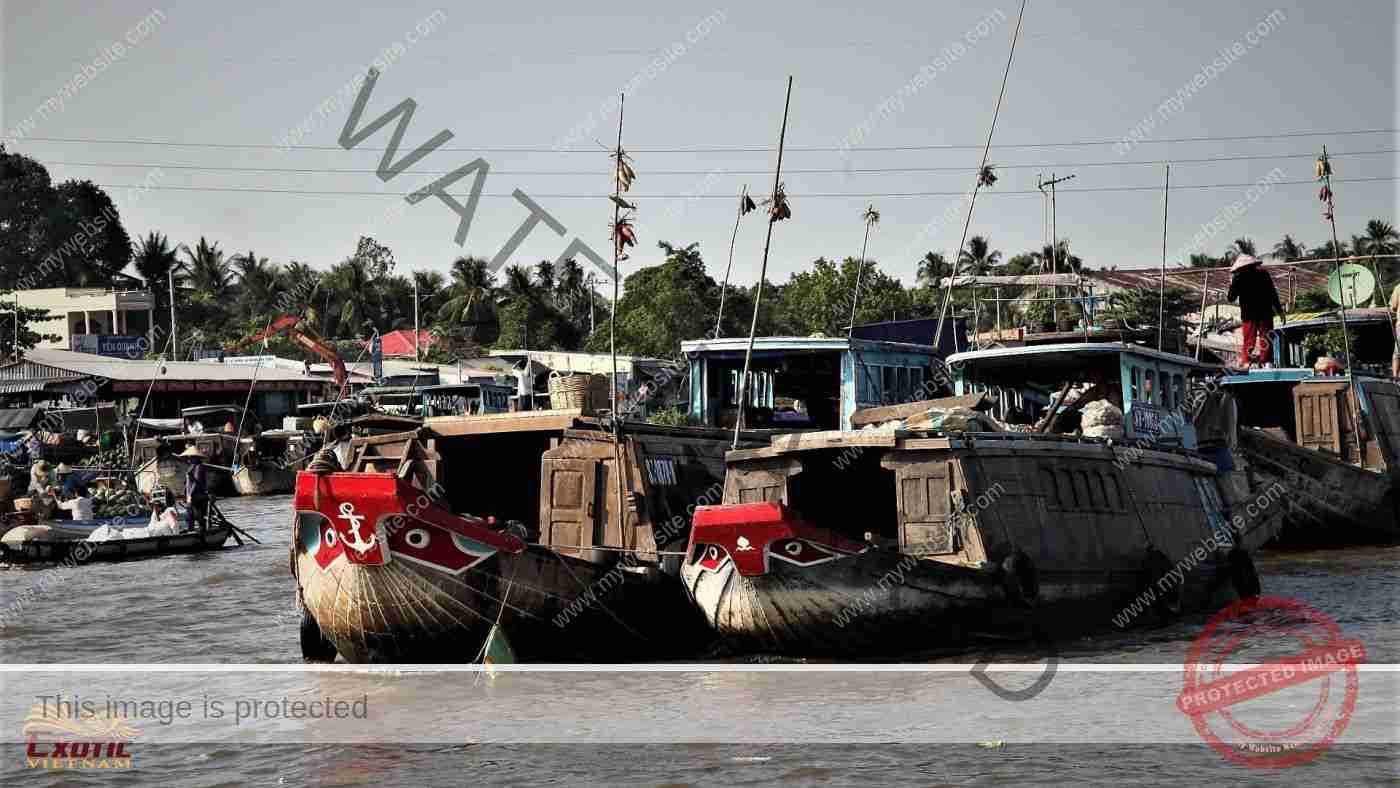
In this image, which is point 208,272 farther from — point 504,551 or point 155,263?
point 504,551

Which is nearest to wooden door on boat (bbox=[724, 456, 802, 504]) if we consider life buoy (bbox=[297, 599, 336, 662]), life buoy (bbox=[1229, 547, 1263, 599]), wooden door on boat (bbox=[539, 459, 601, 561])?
wooden door on boat (bbox=[539, 459, 601, 561])

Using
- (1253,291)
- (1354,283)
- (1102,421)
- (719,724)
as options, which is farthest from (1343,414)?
(719,724)

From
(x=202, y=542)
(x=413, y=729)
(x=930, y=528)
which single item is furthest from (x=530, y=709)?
(x=202, y=542)

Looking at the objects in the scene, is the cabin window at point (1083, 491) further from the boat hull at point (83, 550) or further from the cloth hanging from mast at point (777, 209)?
the boat hull at point (83, 550)

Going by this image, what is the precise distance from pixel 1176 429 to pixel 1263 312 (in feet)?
10.6

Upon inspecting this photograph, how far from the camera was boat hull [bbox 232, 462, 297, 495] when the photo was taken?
40.3 meters

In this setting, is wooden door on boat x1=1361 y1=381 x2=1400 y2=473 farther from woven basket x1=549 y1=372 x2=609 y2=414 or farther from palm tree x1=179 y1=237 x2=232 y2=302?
palm tree x1=179 y1=237 x2=232 y2=302

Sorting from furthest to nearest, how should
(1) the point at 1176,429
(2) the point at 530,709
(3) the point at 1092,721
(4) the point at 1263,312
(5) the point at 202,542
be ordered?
(5) the point at 202,542 → (4) the point at 1263,312 → (1) the point at 1176,429 → (2) the point at 530,709 → (3) the point at 1092,721

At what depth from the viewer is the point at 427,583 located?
1158cm

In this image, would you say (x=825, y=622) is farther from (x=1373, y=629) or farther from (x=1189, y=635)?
(x=1373, y=629)

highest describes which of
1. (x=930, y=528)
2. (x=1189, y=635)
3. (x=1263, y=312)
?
(x=1263, y=312)

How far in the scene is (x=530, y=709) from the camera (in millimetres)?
10344

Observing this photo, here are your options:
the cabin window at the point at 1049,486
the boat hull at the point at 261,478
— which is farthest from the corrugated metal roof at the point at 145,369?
the cabin window at the point at 1049,486

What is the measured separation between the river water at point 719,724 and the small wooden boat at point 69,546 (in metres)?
9.43
